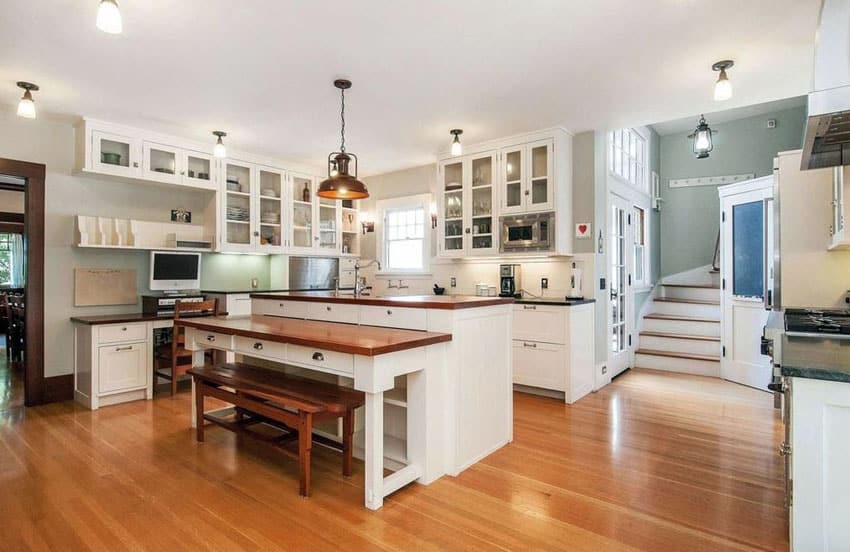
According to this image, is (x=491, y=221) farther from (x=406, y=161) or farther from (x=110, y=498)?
(x=110, y=498)

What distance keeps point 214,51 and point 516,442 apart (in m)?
3.44

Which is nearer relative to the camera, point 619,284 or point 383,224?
point 619,284

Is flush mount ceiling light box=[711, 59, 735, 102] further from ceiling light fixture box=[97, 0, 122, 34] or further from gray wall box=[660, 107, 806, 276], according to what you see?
gray wall box=[660, 107, 806, 276]

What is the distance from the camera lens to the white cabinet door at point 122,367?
411 cm

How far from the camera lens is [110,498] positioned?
2.41m

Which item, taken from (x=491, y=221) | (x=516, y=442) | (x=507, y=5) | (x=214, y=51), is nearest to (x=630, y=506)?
(x=516, y=442)

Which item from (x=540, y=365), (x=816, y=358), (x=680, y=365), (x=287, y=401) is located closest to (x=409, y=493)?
(x=287, y=401)

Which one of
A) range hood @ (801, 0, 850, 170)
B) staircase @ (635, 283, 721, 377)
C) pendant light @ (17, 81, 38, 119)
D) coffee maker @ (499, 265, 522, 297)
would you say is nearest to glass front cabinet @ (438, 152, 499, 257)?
coffee maker @ (499, 265, 522, 297)

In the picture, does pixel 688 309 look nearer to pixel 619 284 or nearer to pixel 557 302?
pixel 619 284

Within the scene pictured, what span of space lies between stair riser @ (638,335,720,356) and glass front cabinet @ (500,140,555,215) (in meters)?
2.77

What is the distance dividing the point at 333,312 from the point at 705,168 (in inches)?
265

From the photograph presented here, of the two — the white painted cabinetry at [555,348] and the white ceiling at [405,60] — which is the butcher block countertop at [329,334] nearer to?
the white ceiling at [405,60]

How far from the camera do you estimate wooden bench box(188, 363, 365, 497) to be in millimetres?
2438

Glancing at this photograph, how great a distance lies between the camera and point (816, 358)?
1575mm
